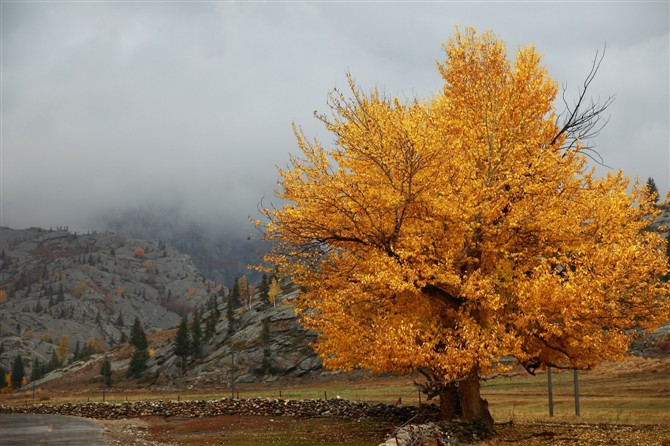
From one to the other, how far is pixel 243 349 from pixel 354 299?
128 metres

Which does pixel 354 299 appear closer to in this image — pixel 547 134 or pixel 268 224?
pixel 268 224

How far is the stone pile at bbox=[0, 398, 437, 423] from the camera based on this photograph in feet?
118

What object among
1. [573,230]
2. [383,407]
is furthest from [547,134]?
[383,407]

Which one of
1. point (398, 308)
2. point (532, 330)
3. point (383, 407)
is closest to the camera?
point (532, 330)

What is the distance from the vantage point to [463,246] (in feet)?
69.5

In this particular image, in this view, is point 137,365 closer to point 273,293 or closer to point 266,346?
point 273,293

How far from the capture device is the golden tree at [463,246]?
63.2 ft

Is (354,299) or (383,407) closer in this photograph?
(354,299)

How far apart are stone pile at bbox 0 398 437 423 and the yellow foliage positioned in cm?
877

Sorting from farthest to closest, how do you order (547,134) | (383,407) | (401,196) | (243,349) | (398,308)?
(243,349) → (383,407) → (547,134) → (398,308) → (401,196)

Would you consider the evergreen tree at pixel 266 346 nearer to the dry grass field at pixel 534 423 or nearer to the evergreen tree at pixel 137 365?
the evergreen tree at pixel 137 365

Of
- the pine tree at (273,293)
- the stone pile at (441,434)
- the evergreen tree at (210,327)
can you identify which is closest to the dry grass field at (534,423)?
the stone pile at (441,434)

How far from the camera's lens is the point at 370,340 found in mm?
20812

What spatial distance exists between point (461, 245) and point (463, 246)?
1.96 ft
